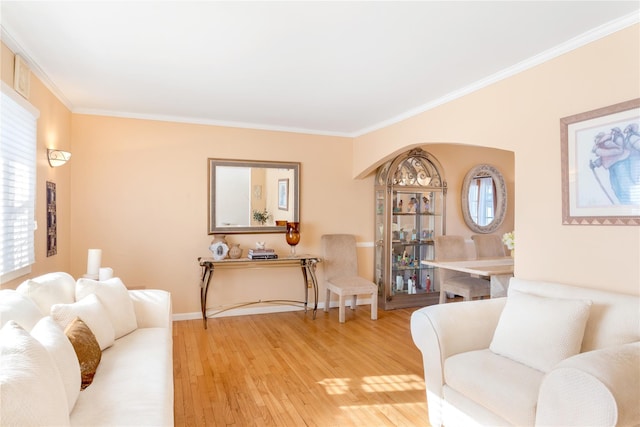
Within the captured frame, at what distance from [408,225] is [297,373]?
2900 mm

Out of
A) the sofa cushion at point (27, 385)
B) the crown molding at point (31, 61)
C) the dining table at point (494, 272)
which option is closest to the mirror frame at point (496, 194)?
the dining table at point (494, 272)

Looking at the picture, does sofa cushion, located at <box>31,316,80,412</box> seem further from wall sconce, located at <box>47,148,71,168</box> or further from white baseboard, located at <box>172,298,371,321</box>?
white baseboard, located at <box>172,298,371,321</box>

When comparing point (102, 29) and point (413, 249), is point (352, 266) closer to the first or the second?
point (413, 249)

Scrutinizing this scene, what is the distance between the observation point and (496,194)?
579cm

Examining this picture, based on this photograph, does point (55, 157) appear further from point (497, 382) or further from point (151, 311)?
point (497, 382)

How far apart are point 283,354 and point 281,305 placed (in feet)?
5.05

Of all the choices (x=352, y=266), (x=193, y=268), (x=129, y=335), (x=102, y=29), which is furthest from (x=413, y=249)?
(x=102, y=29)

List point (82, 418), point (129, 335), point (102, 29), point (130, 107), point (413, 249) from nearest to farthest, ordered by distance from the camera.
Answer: point (82, 418)
point (102, 29)
point (129, 335)
point (130, 107)
point (413, 249)

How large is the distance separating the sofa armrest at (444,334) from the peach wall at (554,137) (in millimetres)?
638

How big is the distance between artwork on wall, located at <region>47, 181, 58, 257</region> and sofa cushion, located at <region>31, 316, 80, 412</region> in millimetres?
1919

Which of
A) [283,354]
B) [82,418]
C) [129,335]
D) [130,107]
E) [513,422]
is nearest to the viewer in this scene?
[82,418]

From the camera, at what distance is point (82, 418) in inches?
59.8

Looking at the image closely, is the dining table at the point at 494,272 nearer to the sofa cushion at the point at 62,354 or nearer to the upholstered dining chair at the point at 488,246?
the upholstered dining chair at the point at 488,246

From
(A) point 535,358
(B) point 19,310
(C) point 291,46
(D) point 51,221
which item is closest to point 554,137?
(A) point 535,358
